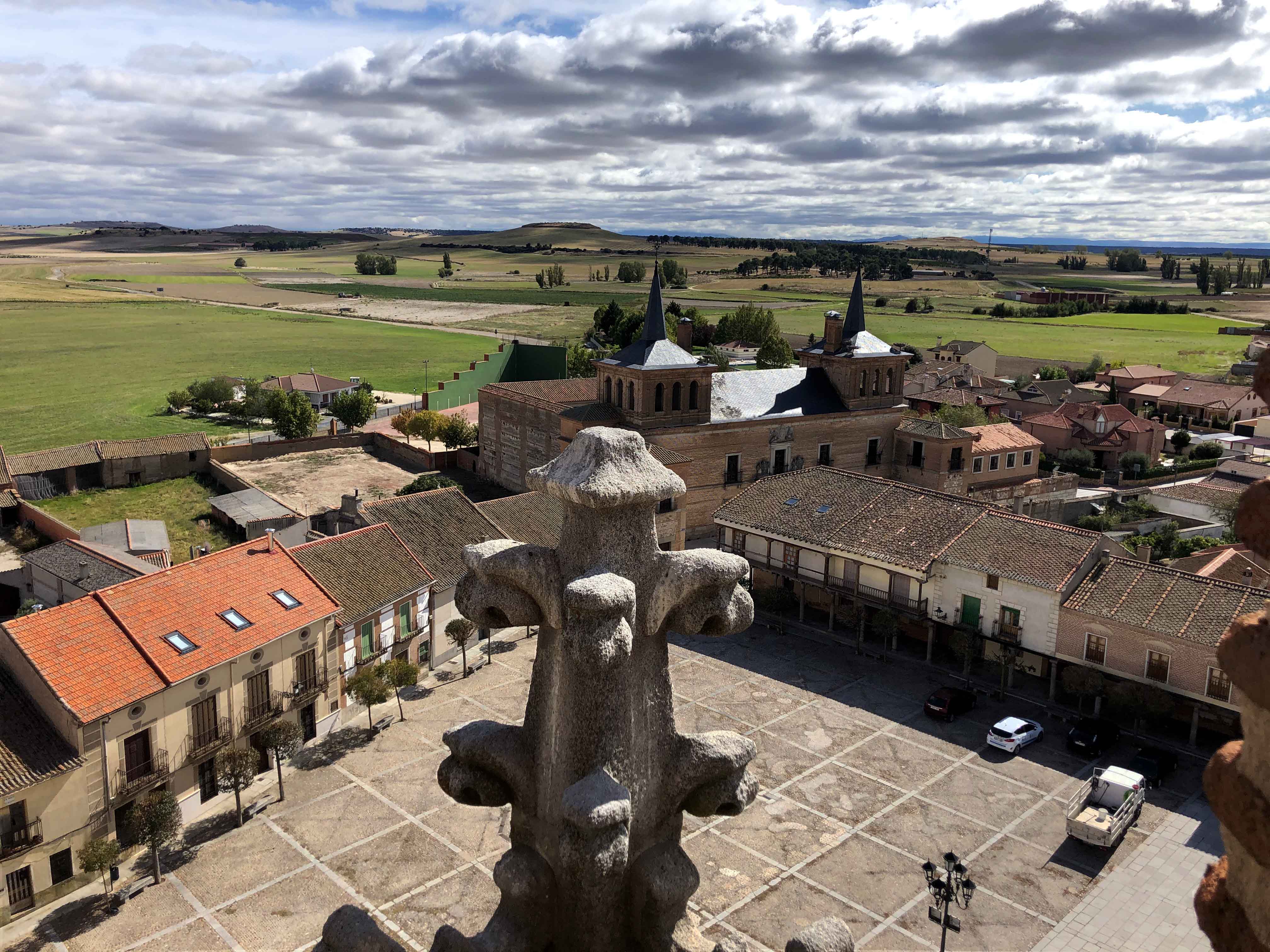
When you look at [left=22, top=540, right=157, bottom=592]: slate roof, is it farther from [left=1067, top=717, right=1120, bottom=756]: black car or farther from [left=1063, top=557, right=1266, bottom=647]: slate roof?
[left=1063, top=557, right=1266, bottom=647]: slate roof

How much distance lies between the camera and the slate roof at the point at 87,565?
37969 mm

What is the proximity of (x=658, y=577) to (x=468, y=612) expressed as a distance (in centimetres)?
183

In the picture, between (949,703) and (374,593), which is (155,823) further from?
(949,703)

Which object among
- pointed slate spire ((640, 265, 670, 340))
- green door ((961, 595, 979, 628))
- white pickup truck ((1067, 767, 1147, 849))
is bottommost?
white pickup truck ((1067, 767, 1147, 849))

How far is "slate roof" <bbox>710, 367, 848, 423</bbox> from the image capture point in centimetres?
5869

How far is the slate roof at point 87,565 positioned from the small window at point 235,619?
10823 mm

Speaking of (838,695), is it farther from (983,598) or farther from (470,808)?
(470,808)

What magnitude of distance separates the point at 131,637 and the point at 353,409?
60475mm

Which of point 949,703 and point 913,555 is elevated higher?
point 913,555

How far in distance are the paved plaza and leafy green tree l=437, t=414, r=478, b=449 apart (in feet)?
132

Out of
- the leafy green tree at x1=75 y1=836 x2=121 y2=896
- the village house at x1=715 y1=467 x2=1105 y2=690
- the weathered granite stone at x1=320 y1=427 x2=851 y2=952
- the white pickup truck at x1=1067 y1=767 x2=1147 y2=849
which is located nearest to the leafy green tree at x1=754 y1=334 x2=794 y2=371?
the village house at x1=715 y1=467 x2=1105 y2=690

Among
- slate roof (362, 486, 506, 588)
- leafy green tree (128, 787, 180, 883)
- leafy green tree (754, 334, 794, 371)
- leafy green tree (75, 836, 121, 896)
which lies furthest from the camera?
leafy green tree (754, 334, 794, 371)

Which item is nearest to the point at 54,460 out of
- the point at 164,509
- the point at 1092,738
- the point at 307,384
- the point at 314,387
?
the point at 164,509

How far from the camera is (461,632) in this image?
3553 centimetres
